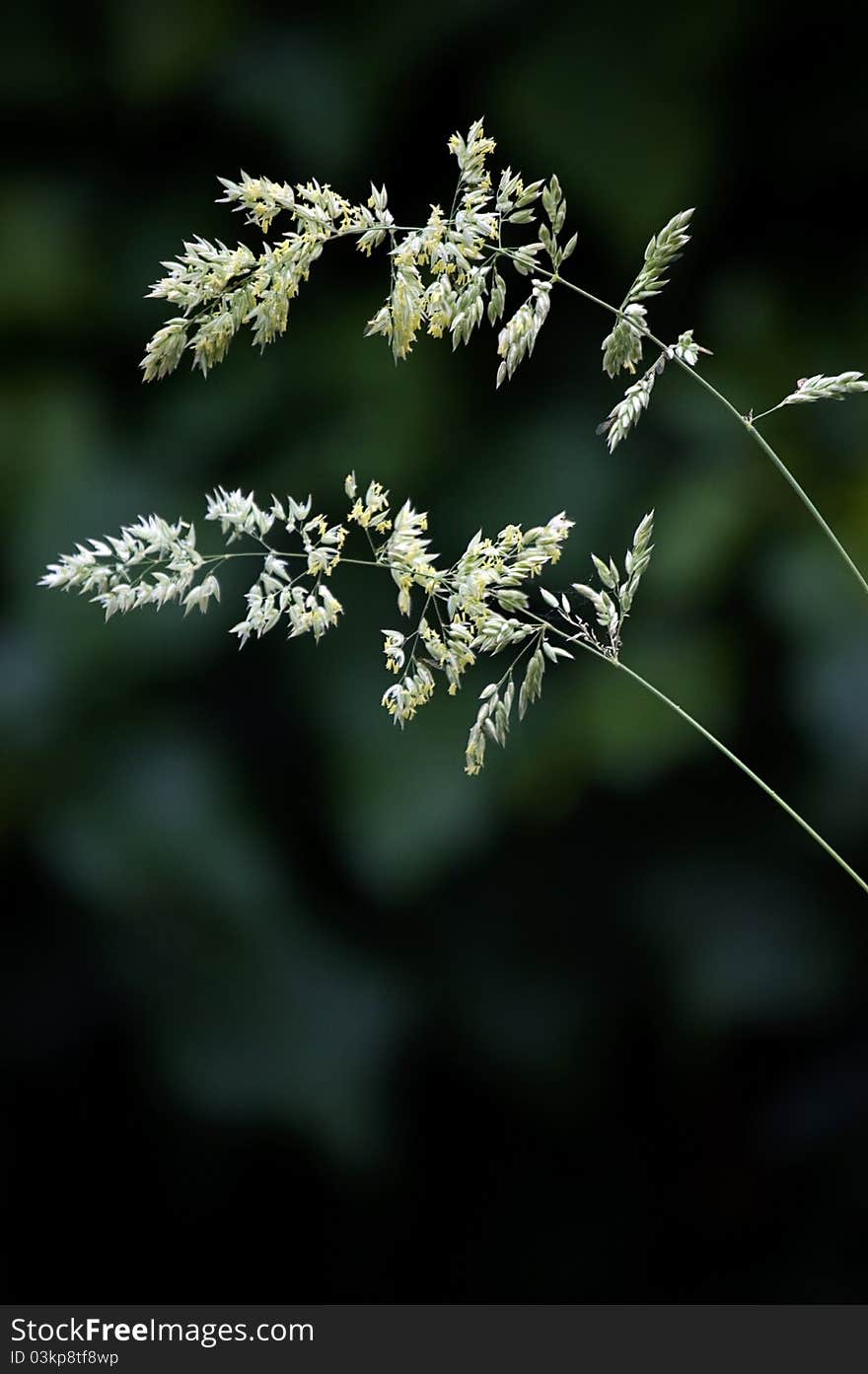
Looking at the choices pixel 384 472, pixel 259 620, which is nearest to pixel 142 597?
pixel 259 620

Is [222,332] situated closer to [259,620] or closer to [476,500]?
[259,620]

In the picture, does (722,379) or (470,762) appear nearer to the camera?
(470,762)

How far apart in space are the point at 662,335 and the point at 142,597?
1.81 feet

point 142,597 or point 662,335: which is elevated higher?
point 662,335

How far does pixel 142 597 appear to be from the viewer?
9.4 inches

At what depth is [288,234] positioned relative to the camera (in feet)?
0.76

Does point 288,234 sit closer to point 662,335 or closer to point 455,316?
point 455,316

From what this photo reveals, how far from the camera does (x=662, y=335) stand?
0.73 metres

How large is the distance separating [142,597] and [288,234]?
0.07 metres

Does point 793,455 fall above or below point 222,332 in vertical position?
above

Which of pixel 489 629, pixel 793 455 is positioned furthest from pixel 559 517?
pixel 793 455

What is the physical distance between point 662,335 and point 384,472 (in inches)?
6.5

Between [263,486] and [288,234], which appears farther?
[263,486]

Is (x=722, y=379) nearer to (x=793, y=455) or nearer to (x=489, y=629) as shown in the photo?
Result: (x=793, y=455)
